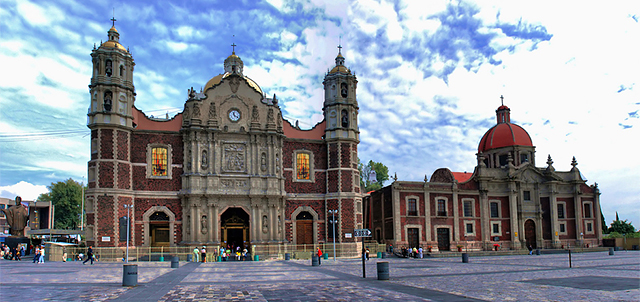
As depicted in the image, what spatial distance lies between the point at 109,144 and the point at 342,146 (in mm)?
20821

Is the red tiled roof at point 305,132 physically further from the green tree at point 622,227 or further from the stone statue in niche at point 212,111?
the green tree at point 622,227

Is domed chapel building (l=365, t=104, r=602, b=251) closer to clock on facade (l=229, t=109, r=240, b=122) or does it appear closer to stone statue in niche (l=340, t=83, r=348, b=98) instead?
stone statue in niche (l=340, t=83, r=348, b=98)

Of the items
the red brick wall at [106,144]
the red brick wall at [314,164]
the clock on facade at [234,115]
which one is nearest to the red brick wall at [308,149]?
the red brick wall at [314,164]

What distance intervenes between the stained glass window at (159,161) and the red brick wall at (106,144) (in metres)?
3.85

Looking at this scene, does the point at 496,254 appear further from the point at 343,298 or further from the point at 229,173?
the point at 343,298

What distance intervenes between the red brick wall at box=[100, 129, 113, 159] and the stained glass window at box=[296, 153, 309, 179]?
16.8 meters

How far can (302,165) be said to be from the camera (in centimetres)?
4850

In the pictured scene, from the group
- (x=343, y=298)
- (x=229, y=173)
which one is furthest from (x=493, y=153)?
(x=343, y=298)

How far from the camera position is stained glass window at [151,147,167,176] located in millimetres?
44125

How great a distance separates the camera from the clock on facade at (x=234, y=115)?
152ft

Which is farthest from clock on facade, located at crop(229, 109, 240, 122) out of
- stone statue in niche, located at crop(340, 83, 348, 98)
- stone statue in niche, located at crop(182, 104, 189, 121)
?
stone statue in niche, located at crop(340, 83, 348, 98)

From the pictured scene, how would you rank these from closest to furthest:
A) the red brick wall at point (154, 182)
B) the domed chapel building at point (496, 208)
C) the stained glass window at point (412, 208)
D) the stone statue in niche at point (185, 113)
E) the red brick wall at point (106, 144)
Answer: the red brick wall at point (106, 144) → the red brick wall at point (154, 182) → the stone statue in niche at point (185, 113) → the stained glass window at point (412, 208) → the domed chapel building at point (496, 208)

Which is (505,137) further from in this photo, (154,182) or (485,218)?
(154,182)

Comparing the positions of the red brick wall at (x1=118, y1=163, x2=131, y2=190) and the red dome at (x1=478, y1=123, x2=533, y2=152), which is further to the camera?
the red dome at (x1=478, y1=123, x2=533, y2=152)
